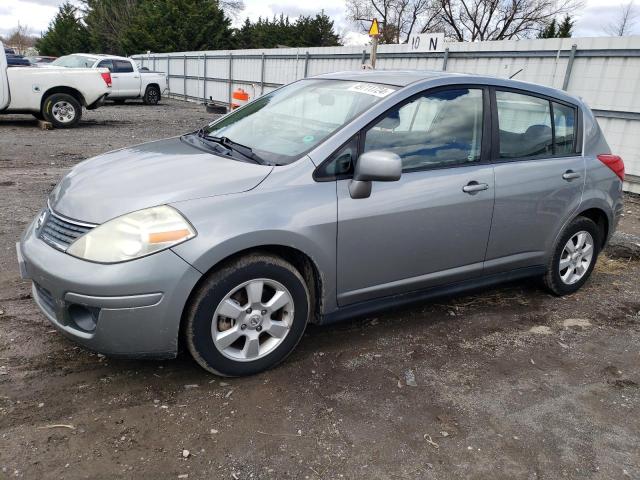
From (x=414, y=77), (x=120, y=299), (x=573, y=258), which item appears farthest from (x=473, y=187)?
(x=120, y=299)

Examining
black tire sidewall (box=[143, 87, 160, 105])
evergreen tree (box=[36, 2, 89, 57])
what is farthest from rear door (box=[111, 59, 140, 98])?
evergreen tree (box=[36, 2, 89, 57])

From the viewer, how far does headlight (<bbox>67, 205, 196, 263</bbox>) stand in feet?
8.28

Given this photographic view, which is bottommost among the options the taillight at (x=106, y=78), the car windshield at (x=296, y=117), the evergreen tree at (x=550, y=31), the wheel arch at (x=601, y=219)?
the wheel arch at (x=601, y=219)

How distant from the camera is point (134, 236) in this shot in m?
2.54

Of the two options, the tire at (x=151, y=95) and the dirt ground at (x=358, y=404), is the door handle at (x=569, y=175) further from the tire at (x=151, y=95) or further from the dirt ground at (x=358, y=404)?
the tire at (x=151, y=95)

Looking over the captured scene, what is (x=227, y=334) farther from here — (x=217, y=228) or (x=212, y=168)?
(x=212, y=168)

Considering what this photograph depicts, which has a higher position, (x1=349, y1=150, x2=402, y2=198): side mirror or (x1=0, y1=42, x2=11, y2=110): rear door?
(x1=349, y1=150, x2=402, y2=198): side mirror

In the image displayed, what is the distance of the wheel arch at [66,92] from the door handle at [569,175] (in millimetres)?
11566

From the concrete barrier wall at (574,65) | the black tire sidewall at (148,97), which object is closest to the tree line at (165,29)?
the black tire sidewall at (148,97)

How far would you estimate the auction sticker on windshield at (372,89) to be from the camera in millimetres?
3285

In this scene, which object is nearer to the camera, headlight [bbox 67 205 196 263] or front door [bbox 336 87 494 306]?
headlight [bbox 67 205 196 263]

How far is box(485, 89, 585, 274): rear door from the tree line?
3941cm

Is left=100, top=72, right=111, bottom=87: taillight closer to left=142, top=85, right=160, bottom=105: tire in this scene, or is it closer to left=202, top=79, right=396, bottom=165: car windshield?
left=142, top=85, right=160, bottom=105: tire

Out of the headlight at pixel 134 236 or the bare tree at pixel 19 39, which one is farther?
the bare tree at pixel 19 39
